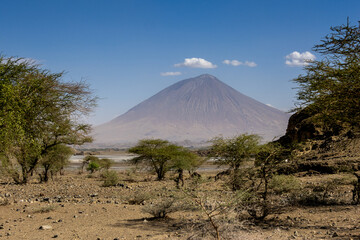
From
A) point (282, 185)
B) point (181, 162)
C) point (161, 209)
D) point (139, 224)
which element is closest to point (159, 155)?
point (181, 162)

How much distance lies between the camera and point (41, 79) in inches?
473

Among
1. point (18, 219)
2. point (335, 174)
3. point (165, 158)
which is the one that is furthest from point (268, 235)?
point (165, 158)

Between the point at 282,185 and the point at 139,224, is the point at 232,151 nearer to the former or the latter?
the point at 282,185

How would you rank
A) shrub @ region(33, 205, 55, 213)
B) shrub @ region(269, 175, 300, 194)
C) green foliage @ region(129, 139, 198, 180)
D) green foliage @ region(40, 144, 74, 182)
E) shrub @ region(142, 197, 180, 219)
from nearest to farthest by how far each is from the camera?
shrub @ region(142, 197, 180, 219)
shrub @ region(33, 205, 55, 213)
shrub @ region(269, 175, 300, 194)
green foliage @ region(40, 144, 74, 182)
green foliage @ region(129, 139, 198, 180)

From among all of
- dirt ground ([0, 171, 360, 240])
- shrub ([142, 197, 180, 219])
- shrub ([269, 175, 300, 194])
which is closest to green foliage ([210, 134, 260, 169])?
shrub ([269, 175, 300, 194])

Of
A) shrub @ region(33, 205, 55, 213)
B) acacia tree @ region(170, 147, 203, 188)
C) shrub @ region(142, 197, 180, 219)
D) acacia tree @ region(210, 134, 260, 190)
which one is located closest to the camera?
shrub @ region(142, 197, 180, 219)

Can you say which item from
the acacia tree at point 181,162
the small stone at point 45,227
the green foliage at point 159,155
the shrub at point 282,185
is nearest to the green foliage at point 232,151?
the shrub at point 282,185

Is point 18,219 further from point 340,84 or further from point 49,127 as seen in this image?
point 340,84

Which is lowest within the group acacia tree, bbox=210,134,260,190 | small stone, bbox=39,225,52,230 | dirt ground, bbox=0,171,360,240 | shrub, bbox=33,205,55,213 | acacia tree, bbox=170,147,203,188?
dirt ground, bbox=0,171,360,240

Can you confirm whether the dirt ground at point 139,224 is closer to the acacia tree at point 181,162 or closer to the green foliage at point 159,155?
the acacia tree at point 181,162

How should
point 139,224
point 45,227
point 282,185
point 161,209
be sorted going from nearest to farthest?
1. point 45,227
2. point 139,224
3. point 161,209
4. point 282,185

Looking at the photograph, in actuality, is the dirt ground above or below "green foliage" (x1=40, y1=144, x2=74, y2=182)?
below

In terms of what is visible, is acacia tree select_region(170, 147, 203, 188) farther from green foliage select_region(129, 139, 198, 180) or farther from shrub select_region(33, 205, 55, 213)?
shrub select_region(33, 205, 55, 213)

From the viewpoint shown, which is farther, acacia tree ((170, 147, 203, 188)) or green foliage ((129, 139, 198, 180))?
green foliage ((129, 139, 198, 180))
